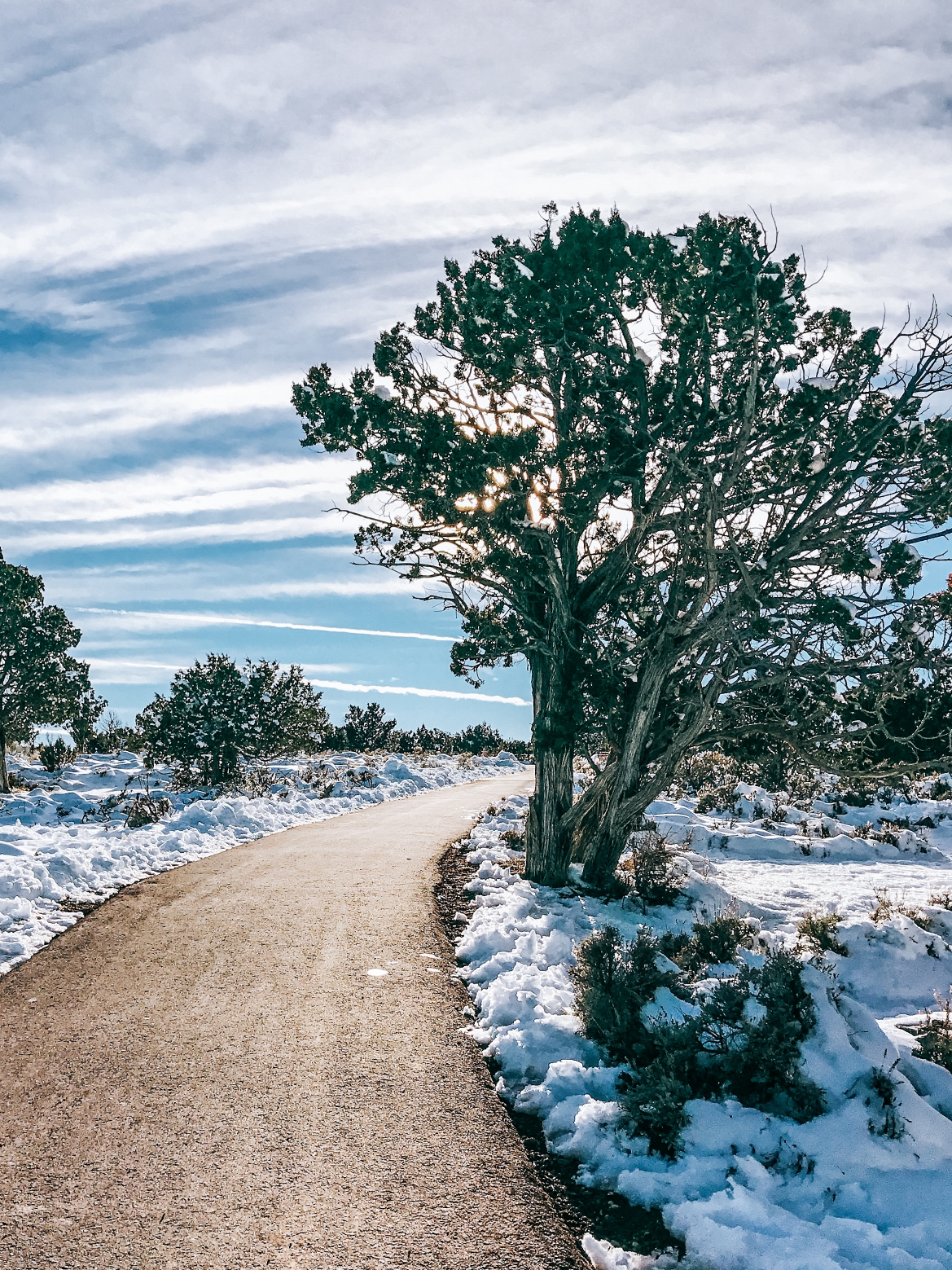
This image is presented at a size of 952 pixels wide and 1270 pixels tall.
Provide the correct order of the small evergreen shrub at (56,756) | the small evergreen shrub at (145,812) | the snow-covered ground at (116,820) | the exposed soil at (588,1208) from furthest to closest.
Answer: the small evergreen shrub at (56,756)
the small evergreen shrub at (145,812)
the snow-covered ground at (116,820)
the exposed soil at (588,1208)

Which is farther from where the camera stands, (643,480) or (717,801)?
(717,801)

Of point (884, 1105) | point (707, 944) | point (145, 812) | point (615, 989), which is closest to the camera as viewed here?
point (884, 1105)

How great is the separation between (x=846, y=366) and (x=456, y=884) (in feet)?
28.8

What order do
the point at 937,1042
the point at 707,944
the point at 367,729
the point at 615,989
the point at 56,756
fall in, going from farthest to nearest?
the point at 367,729, the point at 56,756, the point at 707,944, the point at 615,989, the point at 937,1042

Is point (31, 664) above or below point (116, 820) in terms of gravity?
above

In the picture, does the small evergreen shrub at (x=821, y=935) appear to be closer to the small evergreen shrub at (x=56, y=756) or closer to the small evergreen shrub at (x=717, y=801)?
the small evergreen shrub at (x=717, y=801)

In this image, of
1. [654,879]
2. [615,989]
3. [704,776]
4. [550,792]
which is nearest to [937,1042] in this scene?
[615,989]

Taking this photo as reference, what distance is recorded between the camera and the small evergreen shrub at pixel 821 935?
8758 mm

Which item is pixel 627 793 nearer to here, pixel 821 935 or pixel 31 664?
pixel 821 935

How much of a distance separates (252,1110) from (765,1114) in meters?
3.09

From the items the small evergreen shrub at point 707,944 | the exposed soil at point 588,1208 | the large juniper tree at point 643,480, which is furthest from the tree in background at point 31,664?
the exposed soil at point 588,1208

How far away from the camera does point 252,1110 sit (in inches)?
176

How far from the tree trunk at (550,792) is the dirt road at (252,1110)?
3010mm

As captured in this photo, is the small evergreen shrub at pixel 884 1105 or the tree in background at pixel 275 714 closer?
the small evergreen shrub at pixel 884 1105
